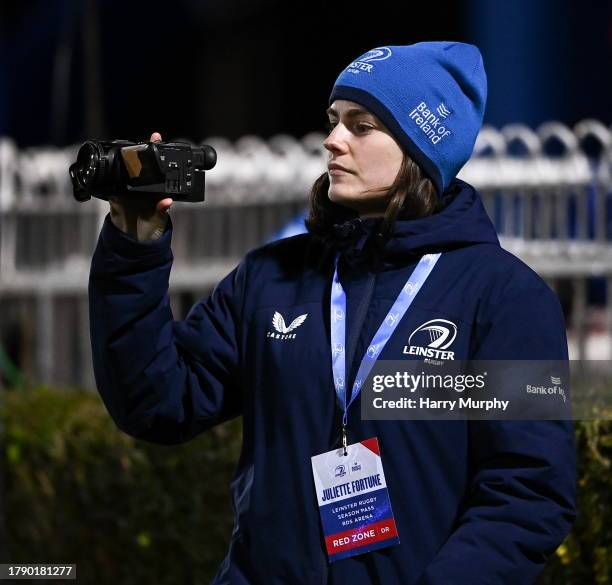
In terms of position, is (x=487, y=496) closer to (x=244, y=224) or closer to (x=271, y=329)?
(x=271, y=329)

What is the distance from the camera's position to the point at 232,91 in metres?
15.1

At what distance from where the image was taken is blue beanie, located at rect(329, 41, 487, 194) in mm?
2793

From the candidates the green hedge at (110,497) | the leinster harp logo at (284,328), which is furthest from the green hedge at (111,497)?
the leinster harp logo at (284,328)

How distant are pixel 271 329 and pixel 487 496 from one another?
1.80 feet

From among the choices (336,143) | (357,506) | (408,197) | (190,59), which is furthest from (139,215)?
(190,59)

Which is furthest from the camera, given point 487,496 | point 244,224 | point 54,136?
point 54,136

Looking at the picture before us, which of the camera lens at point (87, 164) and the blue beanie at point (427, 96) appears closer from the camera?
the camera lens at point (87, 164)

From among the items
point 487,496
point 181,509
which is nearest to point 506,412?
point 487,496

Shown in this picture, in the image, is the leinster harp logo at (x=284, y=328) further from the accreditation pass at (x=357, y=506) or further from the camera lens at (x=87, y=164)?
the camera lens at (x=87, y=164)

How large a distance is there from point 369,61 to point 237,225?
4734 millimetres

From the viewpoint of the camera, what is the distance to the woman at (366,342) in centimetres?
254

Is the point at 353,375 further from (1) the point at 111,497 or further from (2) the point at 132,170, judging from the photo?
(1) the point at 111,497

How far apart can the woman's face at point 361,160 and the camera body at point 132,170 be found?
11.6 inches

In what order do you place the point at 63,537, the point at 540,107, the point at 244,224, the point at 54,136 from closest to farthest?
the point at 63,537 < the point at 244,224 < the point at 540,107 < the point at 54,136
